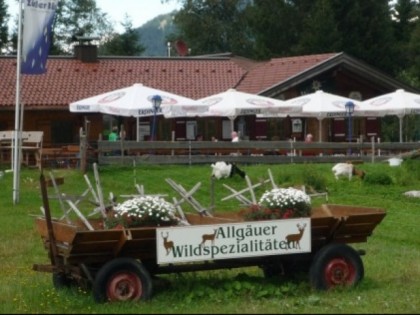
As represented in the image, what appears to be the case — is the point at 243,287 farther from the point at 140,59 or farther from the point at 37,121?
the point at 140,59

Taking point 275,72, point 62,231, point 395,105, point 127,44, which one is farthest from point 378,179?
point 127,44

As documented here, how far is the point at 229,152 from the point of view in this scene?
31.9 meters

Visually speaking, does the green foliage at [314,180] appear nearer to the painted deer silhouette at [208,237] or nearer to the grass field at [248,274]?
the grass field at [248,274]

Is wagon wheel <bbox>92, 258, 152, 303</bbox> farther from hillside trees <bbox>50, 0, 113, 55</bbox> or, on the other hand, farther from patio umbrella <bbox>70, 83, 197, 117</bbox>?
hillside trees <bbox>50, 0, 113, 55</bbox>

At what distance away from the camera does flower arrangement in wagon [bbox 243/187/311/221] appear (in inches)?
494

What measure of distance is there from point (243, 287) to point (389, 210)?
11.0 meters

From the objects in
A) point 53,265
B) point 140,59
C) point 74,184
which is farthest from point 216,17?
point 53,265

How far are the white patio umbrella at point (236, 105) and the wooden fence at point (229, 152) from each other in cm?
318

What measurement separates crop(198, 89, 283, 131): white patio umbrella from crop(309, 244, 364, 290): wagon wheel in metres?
22.9

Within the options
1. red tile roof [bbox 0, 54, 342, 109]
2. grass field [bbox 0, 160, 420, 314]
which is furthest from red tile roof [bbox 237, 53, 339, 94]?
grass field [bbox 0, 160, 420, 314]

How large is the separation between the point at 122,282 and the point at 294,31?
5563 cm

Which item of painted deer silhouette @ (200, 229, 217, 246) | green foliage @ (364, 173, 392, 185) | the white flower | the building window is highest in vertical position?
the building window

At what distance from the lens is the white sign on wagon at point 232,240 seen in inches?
460

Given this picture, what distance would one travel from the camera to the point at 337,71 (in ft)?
149
